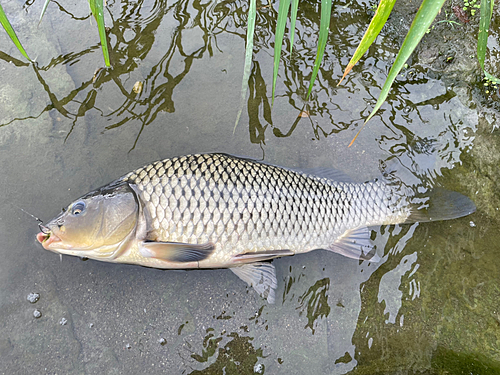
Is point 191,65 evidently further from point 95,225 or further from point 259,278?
point 259,278

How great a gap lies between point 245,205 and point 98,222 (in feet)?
3.18

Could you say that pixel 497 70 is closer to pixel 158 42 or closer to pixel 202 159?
pixel 202 159

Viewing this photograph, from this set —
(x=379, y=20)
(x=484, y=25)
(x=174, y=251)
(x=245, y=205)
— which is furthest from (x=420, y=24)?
(x=174, y=251)

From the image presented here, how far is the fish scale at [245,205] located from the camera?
217 centimetres

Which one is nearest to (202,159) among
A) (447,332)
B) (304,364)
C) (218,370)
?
(218,370)

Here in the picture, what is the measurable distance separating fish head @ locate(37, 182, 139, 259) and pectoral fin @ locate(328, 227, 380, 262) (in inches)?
57.4

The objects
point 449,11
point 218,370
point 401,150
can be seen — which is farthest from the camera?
point 449,11

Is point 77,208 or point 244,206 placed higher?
point 244,206

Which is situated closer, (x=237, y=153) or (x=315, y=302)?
(x=315, y=302)

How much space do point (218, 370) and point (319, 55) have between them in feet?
6.71

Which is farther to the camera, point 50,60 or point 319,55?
point 50,60

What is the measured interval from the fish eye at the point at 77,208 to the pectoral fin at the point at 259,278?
1082mm

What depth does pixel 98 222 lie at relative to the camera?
2.15m

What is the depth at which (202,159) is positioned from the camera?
7.59 ft
